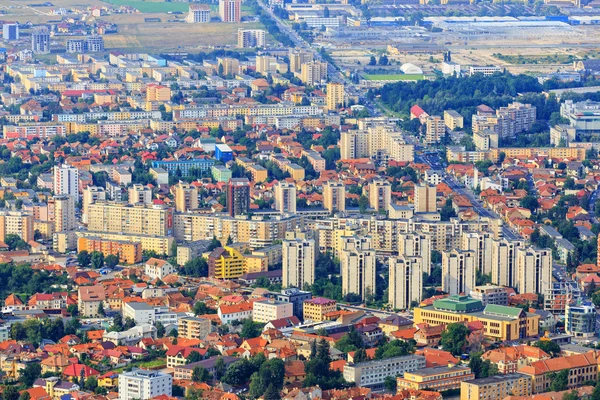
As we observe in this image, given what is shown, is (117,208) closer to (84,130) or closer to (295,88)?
(84,130)

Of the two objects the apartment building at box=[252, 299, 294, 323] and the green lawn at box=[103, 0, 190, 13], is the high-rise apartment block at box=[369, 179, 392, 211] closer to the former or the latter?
the apartment building at box=[252, 299, 294, 323]

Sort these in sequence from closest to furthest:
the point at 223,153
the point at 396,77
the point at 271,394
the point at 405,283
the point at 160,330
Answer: the point at 271,394
the point at 160,330
the point at 405,283
the point at 223,153
the point at 396,77

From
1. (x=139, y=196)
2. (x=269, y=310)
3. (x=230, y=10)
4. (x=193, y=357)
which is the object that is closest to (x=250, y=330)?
(x=269, y=310)

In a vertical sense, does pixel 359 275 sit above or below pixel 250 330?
above

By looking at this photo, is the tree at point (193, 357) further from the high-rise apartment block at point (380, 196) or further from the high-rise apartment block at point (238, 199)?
the high-rise apartment block at point (380, 196)

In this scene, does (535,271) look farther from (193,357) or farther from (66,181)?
(66,181)

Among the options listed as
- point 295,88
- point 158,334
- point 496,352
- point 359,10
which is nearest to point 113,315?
point 158,334

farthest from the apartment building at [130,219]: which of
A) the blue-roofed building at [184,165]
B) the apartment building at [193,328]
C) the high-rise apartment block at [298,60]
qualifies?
the high-rise apartment block at [298,60]
